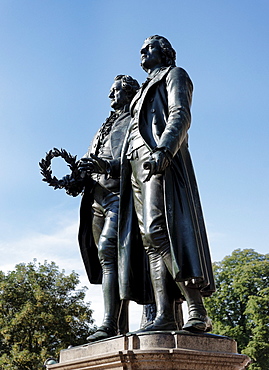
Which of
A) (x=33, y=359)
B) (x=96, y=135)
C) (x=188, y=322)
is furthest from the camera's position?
(x=33, y=359)

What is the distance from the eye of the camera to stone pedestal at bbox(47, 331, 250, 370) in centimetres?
470

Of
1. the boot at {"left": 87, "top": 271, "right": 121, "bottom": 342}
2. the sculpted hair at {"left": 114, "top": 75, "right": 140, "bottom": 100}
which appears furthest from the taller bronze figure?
the sculpted hair at {"left": 114, "top": 75, "right": 140, "bottom": 100}

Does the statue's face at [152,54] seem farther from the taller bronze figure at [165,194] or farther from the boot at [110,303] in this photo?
the boot at [110,303]

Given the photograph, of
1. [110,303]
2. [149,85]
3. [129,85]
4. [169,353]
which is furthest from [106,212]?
[169,353]

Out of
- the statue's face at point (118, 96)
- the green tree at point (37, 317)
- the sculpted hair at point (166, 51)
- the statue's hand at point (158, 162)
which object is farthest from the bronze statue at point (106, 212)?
the green tree at point (37, 317)

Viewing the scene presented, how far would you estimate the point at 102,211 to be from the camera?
6984mm

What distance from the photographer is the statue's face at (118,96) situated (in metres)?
7.70

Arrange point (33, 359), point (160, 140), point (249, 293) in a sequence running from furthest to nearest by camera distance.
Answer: point (249, 293) → point (33, 359) → point (160, 140)

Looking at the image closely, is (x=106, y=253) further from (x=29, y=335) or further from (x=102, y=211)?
(x=29, y=335)

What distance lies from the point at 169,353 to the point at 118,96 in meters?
4.12

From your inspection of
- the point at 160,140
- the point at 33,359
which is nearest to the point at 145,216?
the point at 160,140

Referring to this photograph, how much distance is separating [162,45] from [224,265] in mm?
32206

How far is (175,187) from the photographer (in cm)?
567

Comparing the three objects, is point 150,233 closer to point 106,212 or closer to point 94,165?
point 106,212
